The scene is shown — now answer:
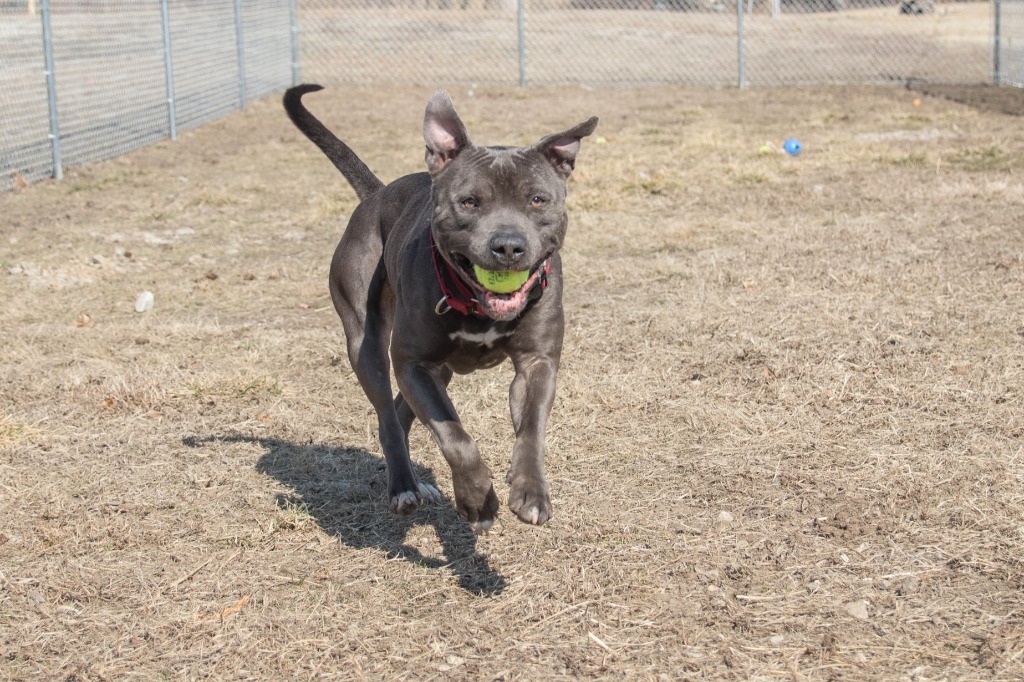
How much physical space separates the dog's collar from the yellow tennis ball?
0.14 metres

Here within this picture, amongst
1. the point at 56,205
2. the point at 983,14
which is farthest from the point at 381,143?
the point at 983,14

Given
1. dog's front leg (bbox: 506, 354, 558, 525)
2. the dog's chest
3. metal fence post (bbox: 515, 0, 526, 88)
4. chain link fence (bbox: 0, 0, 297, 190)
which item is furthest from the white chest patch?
metal fence post (bbox: 515, 0, 526, 88)

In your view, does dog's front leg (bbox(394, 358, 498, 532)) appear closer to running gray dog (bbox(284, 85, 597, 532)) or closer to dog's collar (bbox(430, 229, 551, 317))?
running gray dog (bbox(284, 85, 597, 532))

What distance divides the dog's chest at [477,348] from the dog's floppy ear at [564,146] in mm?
669

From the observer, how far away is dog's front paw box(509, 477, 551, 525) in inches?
141

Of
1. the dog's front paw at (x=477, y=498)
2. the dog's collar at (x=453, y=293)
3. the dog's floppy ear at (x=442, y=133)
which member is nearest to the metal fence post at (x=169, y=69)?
the dog's floppy ear at (x=442, y=133)

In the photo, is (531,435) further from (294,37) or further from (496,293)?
(294,37)

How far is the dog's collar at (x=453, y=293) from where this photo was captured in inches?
154

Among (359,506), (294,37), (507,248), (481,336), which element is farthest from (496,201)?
(294,37)

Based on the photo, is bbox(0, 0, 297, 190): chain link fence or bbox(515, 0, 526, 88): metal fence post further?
bbox(515, 0, 526, 88): metal fence post

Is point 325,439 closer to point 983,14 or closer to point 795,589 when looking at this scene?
point 795,589

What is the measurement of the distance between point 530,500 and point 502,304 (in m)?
0.65

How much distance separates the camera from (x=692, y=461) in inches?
197

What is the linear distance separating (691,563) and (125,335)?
13.9 feet
